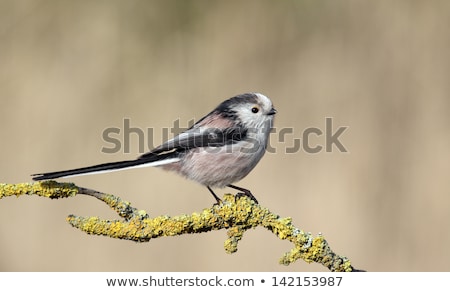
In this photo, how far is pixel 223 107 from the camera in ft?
11.2

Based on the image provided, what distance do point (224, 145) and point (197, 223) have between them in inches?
40.2

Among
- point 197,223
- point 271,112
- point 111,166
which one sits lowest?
point 197,223

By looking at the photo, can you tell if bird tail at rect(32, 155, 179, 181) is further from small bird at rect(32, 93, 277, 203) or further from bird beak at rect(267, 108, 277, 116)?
bird beak at rect(267, 108, 277, 116)

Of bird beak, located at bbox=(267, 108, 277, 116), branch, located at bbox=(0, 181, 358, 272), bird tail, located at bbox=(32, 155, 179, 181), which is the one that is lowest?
branch, located at bbox=(0, 181, 358, 272)

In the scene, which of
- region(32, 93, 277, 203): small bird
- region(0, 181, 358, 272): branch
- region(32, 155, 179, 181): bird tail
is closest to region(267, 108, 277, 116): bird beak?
region(32, 93, 277, 203): small bird

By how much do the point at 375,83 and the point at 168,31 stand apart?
6.08ft

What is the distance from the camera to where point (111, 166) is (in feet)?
8.64

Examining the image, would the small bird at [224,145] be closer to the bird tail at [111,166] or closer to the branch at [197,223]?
the bird tail at [111,166]

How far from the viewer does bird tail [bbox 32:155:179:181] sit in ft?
7.32

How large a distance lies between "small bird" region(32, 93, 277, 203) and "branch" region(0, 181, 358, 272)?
70 cm

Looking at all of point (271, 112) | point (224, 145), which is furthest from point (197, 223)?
point (271, 112)

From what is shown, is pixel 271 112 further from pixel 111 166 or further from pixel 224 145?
pixel 111 166

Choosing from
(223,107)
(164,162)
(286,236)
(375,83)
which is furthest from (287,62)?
(286,236)

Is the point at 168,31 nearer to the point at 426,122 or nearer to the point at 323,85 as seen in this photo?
the point at 323,85
